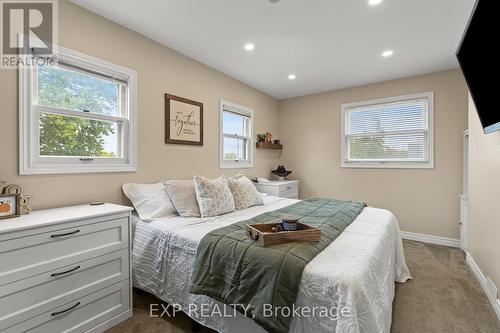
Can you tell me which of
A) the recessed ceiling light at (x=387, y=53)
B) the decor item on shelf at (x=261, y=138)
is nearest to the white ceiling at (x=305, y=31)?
the recessed ceiling light at (x=387, y=53)

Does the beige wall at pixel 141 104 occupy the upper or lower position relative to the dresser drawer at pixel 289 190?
upper

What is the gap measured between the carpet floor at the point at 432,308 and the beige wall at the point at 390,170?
3.38 feet

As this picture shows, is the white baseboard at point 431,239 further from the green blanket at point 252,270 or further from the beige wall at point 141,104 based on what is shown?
the beige wall at point 141,104

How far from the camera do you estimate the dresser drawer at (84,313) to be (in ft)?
4.76

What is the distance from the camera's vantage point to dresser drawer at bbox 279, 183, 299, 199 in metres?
4.18

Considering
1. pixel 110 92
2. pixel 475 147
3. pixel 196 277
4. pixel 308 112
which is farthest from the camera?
pixel 308 112

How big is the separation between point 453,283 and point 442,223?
141 cm

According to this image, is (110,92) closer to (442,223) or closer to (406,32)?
(406,32)

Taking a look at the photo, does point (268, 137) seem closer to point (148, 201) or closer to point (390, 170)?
point (390, 170)

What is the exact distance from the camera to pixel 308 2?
2027 mm

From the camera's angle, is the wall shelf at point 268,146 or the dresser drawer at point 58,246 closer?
the dresser drawer at point 58,246

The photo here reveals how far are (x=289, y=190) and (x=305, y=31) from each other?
106 inches

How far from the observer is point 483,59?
1.75 meters

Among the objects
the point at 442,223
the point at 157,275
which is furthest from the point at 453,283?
the point at 157,275
